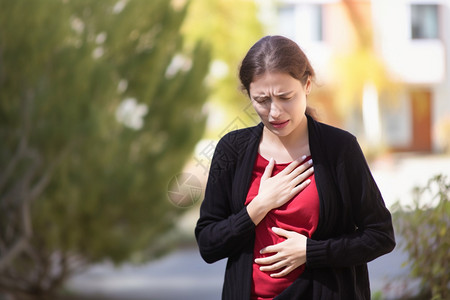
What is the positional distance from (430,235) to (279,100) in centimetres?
158

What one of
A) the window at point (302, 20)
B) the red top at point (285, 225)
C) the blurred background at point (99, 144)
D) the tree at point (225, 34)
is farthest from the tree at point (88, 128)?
the window at point (302, 20)

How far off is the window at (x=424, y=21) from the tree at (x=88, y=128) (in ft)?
58.2

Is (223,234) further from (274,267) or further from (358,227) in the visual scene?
(358,227)

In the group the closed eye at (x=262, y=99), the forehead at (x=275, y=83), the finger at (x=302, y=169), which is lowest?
the finger at (x=302, y=169)

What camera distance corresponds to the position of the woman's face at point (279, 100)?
1.81 metres

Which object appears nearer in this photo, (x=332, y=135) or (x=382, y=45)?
(x=332, y=135)

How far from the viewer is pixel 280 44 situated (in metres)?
1.85

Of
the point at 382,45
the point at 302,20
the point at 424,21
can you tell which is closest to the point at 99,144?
the point at 302,20

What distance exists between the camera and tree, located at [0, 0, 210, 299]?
5.86 m

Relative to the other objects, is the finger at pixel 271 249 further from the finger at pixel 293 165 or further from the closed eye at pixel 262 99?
the closed eye at pixel 262 99

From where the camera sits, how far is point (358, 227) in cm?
183

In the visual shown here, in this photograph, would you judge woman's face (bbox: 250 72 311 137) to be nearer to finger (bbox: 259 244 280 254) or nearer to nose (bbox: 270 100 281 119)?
nose (bbox: 270 100 281 119)

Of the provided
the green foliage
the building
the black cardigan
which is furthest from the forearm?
the building

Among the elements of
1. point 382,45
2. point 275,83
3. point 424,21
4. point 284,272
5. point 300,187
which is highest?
point 424,21
